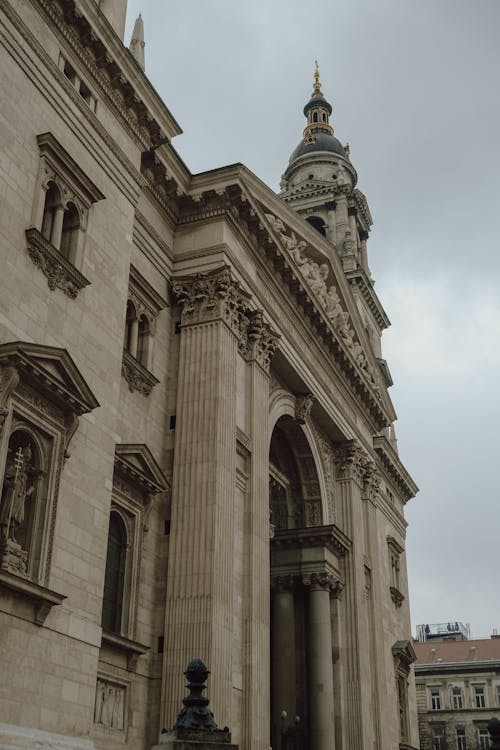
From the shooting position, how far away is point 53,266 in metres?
19.2

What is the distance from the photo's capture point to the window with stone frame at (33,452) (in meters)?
16.5

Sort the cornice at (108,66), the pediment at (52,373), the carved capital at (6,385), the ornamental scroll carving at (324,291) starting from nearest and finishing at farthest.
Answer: the carved capital at (6,385) < the pediment at (52,373) < the cornice at (108,66) < the ornamental scroll carving at (324,291)

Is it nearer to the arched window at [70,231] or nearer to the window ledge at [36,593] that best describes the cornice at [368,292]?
the arched window at [70,231]

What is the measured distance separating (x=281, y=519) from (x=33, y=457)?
20.7 m

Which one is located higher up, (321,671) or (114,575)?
(114,575)

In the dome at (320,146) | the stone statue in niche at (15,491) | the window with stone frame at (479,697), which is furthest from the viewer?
the window with stone frame at (479,697)

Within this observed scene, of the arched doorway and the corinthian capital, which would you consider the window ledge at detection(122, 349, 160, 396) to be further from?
the arched doorway

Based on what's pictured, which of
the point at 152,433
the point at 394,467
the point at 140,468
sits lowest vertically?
the point at 140,468

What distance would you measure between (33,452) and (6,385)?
5.30 ft

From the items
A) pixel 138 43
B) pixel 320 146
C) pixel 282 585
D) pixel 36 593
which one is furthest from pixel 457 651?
pixel 36 593

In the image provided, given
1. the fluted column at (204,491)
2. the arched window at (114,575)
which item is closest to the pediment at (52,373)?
the arched window at (114,575)

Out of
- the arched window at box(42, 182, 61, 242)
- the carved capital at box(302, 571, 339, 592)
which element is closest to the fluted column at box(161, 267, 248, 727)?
the arched window at box(42, 182, 61, 242)

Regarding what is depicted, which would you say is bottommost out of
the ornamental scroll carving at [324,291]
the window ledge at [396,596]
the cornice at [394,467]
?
the window ledge at [396,596]

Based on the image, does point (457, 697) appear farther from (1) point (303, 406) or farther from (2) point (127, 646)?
(2) point (127, 646)
